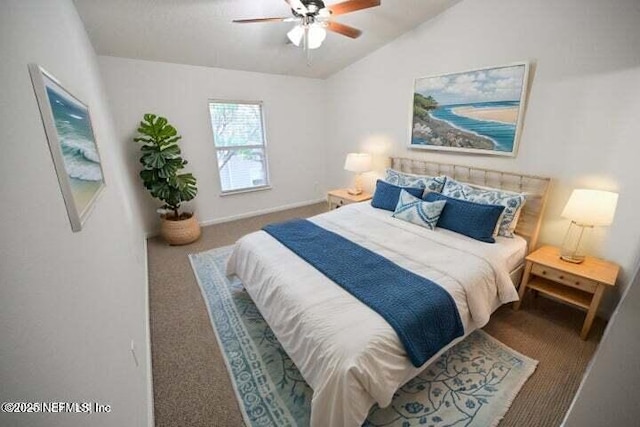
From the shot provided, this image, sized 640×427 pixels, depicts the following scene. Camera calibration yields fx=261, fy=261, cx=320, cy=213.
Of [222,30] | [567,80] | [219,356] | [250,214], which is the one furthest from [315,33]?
[250,214]

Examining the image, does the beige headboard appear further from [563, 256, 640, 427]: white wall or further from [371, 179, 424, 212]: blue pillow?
[563, 256, 640, 427]: white wall

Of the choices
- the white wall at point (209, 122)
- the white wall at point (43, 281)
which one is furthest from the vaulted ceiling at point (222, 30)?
the white wall at point (43, 281)

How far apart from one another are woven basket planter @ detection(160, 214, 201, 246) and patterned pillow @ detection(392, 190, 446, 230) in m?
2.70

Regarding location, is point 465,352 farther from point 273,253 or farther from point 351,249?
point 273,253

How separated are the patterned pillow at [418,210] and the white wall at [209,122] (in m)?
2.58

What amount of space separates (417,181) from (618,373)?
8.96ft

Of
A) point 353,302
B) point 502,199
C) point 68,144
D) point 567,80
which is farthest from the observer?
point 502,199

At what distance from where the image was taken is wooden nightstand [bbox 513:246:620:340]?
1871 mm

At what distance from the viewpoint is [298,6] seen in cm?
199

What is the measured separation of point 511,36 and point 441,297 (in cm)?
250

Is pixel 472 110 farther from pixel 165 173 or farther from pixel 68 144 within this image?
pixel 165 173

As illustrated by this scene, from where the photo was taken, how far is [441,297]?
5.21 feet

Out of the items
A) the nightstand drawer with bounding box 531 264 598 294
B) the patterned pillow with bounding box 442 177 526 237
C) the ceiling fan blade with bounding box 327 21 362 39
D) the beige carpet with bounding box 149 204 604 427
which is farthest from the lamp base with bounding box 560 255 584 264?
the ceiling fan blade with bounding box 327 21 362 39

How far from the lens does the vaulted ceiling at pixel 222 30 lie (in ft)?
7.75
